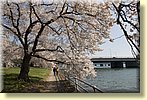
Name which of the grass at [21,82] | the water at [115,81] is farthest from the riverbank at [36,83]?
the water at [115,81]

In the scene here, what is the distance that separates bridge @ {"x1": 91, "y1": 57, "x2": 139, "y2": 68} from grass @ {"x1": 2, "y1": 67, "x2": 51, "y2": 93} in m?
0.31

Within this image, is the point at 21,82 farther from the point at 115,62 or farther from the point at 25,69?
the point at 115,62

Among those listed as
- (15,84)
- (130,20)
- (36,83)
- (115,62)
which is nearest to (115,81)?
(115,62)

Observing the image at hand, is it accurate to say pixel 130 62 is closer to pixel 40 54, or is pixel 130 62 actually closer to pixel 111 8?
pixel 111 8

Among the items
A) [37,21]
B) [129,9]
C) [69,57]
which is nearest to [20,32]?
[37,21]

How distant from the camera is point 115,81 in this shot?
76.9 inches

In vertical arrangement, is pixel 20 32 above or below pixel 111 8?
below

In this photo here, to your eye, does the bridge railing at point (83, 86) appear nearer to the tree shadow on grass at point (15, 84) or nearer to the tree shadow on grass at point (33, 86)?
the tree shadow on grass at point (33, 86)

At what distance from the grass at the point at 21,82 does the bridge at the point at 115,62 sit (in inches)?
12.1

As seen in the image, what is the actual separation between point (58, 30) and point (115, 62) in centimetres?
40

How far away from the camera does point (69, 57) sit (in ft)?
6.52

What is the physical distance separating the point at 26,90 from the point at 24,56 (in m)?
0.21

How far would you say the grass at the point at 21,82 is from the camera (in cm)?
198

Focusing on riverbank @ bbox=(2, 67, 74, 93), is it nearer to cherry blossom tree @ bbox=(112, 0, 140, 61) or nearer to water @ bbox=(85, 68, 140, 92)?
water @ bbox=(85, 68, 140, 92)
